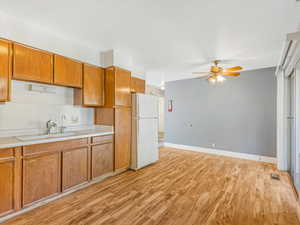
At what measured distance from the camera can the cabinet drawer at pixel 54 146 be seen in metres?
1.97

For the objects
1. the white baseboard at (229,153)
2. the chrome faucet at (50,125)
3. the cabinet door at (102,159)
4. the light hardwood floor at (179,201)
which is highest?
the chrome faucet at (50,125)

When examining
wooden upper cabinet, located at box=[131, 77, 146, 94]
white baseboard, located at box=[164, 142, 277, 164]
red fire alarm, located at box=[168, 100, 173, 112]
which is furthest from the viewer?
red fire alarm, located at box=[168, 100, 173, 112]

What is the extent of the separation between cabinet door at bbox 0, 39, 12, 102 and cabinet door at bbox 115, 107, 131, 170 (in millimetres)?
1686

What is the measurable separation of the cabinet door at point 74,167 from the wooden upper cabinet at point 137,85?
186 cm

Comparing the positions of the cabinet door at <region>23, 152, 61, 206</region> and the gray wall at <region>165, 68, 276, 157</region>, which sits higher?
the gray wall at <region>165, 68, 276, 157</region>

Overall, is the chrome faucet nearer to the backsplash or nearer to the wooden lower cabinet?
→ the backsplash

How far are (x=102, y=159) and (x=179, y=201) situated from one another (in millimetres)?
1545

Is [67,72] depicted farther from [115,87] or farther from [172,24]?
[172,24]

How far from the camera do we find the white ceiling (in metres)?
1.85

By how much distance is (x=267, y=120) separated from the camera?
4055mm

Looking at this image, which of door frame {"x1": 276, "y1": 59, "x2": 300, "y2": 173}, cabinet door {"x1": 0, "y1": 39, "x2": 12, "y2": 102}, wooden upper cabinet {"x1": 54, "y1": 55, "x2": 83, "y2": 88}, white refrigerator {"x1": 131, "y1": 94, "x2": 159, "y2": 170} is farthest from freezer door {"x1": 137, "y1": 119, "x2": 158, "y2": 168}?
door frame {"x1": 276, "y1": 59, "x2": 300, "y2": 173}

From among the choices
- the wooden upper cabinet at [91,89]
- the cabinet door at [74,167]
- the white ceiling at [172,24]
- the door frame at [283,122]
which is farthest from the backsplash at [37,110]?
the door frame at [283,122]

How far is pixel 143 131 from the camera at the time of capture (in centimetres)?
362

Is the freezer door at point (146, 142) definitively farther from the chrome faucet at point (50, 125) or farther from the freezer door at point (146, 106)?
the chrome faucet at point (50, 125)
